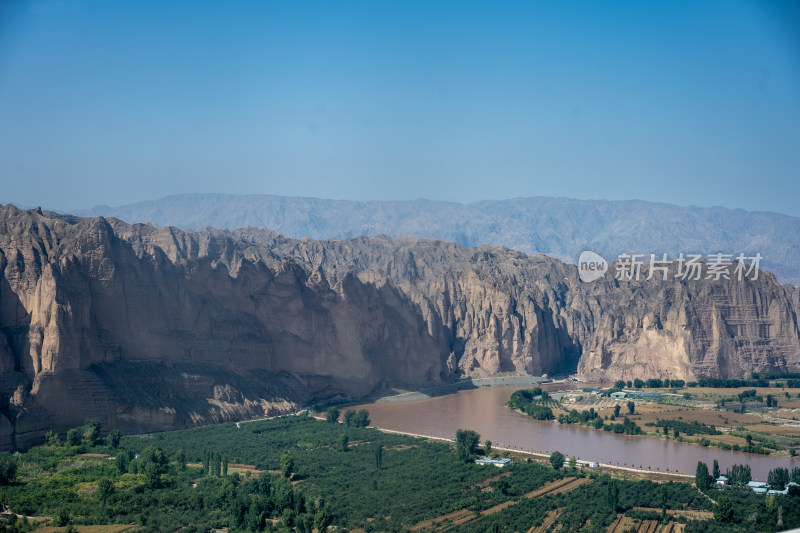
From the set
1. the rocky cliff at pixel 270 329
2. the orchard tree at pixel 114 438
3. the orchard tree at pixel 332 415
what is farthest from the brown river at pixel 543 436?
the orchard tree at pixel 114 438

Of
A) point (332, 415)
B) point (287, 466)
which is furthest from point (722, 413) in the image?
point (287, 466)

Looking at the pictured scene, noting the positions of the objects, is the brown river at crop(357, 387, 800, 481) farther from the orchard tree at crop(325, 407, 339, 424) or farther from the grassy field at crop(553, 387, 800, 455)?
the orchard tree at crop(325, 407, 339, 424)

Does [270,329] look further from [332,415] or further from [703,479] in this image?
[703,479]

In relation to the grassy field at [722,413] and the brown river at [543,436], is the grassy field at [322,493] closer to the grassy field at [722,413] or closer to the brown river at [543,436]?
the brown river at [543,436]

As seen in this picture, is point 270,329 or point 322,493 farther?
point 270,329

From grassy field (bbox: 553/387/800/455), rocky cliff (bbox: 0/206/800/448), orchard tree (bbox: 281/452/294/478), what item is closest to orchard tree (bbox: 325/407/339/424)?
rocky cliff (bbox: 0/206/800/448)

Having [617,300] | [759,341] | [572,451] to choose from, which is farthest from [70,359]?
[617,300]
